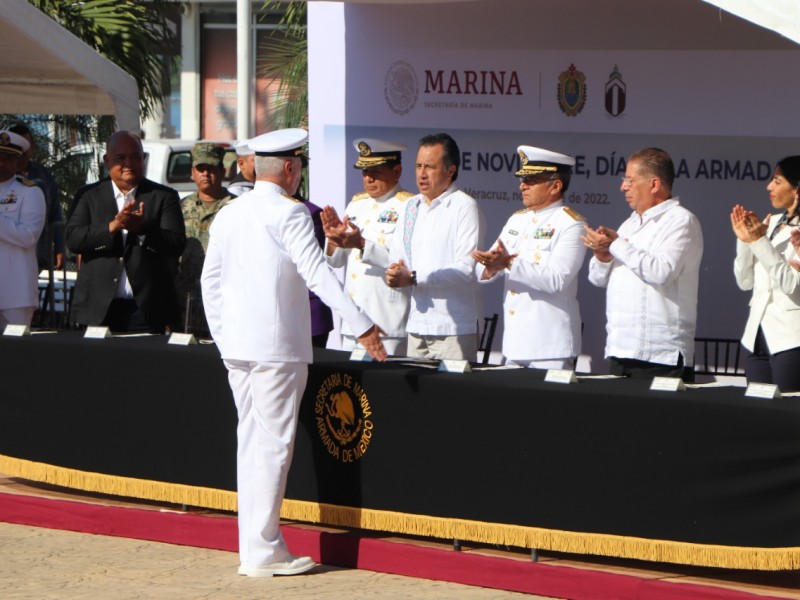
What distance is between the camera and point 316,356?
6832mm

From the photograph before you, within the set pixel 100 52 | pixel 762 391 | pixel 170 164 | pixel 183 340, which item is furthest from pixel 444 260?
pixel 170 164

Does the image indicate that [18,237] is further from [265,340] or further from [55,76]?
[265,340]

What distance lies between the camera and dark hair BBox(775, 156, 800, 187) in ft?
21.9

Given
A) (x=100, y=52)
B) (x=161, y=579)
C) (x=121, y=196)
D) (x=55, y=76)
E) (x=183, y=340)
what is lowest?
(x=161, y=579)

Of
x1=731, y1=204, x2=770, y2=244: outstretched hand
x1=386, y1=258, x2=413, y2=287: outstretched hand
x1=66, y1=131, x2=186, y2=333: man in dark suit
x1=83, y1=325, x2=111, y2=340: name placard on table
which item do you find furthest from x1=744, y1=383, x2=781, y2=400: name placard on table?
x1=66, y1=131, x2=186, y2=333: man in dark suit

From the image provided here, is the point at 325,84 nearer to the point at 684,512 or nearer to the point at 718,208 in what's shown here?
the point at 718,208

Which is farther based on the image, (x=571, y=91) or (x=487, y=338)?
(x=487, y=338)

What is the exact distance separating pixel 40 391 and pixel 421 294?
73.8 inches

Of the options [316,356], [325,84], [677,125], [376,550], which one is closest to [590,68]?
[677,125]

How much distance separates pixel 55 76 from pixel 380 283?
3.66 m

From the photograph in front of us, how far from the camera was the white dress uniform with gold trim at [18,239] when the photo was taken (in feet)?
27.8

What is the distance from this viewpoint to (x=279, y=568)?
20.8 ft

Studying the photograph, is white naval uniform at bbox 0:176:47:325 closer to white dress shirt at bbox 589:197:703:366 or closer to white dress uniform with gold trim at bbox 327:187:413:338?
white dress uniform with gold trim at bbox 327:187:413:338

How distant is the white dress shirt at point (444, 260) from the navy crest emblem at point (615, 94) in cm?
154
